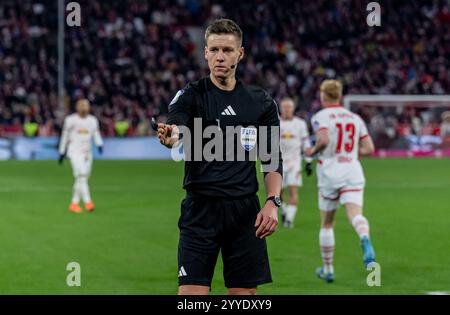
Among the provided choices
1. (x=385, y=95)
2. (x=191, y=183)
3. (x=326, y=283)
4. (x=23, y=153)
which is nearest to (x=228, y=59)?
(x=191, y=183)

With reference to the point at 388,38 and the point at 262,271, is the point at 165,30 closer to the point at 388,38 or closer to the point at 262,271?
the point at 388,38

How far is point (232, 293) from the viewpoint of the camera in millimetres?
6223

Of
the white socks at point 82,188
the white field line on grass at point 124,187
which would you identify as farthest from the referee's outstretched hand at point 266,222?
the white field line on grass at point 124,187

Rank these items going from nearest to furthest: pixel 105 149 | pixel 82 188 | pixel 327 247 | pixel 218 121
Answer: pixel 218 121 < pixel 327 247 < pixel 82 188 < pixel 105 149

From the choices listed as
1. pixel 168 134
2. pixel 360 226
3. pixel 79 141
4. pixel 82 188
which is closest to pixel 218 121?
pixel 168 134

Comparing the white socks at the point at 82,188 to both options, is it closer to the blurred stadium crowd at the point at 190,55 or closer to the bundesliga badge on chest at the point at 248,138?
the bundesliga badge on chest at the point at 248,138

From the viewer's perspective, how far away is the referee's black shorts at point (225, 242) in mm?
6215

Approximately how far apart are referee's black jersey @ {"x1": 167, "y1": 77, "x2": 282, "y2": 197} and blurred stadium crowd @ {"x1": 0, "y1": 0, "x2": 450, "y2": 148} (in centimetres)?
2879

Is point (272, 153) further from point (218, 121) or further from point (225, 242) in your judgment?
point (225, 242)

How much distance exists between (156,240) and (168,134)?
8717mm

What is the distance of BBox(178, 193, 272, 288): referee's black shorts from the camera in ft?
20.4

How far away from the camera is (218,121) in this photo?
6211mm

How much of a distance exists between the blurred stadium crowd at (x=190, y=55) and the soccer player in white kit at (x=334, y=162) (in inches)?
967
